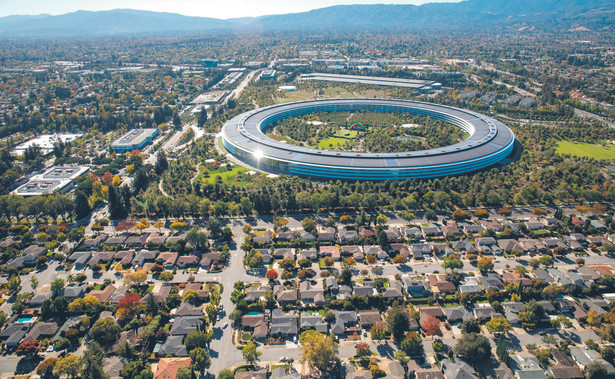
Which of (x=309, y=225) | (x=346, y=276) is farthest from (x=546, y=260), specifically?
(x=309, y=225)

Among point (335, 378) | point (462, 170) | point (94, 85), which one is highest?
point (94, 85)

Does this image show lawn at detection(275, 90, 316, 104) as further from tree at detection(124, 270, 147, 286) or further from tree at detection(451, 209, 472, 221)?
tree at detection(124, 270, 147, 286)

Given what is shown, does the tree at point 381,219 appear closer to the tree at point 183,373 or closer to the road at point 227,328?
the road at point 227,328

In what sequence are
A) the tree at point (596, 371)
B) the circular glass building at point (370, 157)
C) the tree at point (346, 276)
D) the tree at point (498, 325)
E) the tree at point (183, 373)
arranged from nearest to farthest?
the tree at point (183, 373)
the tree at point (596, 371)
the tree at point (498, 325)
the tree at point (346, 276)
the circular glass building at point (370, 157)

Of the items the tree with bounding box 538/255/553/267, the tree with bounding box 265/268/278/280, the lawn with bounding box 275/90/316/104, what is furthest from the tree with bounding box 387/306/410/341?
the lawn with bounding box 275/90/316/104

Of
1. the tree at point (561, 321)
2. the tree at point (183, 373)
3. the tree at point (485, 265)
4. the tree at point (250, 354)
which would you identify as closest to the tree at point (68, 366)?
the tree at point (183, 373)

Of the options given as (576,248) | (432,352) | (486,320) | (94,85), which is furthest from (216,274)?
(94,85)

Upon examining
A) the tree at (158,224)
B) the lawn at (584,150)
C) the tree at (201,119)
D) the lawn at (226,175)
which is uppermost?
the tree at (201,119)

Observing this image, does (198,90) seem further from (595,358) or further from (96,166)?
(595,358)
